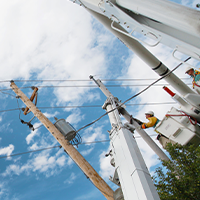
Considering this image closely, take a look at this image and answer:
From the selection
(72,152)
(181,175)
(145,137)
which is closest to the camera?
(181,175)

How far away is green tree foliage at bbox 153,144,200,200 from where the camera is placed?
4.94 m

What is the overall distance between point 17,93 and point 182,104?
7.24 metres

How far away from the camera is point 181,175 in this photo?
5.23 m

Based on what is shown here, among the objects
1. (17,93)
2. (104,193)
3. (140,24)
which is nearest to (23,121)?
(17,93)

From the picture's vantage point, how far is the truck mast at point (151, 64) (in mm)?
2256

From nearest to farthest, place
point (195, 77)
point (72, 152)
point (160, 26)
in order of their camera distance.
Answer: point (160, 26), point (72, 152), point (195, 77)

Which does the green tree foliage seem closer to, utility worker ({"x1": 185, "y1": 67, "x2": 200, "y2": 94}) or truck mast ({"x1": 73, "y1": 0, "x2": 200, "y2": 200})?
truck mast ({"x1": 73, "y1": 0, "x2": 200, "y2": 200})

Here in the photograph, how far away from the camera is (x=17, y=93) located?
365 inches

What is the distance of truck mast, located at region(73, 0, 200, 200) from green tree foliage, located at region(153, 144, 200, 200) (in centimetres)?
57

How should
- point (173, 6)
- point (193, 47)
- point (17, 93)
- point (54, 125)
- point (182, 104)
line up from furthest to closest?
point (17, 93), point (54, 125), point (182, 104), point (193, 47), point (173, 6)

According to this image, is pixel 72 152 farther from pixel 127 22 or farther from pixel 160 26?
pixel 160 26

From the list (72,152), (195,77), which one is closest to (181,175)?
(72,152)

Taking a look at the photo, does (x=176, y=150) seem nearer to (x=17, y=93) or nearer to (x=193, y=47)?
(x=193, y=47)

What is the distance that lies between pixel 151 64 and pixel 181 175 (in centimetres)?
321
